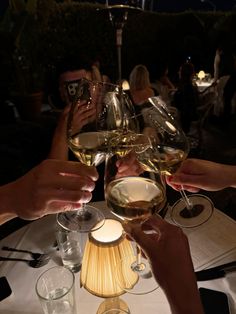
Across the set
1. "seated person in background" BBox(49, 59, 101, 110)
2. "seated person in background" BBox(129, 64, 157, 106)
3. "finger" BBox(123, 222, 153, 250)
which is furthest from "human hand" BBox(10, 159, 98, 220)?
"seated person in background" BBox(129, 64, 157, 106)

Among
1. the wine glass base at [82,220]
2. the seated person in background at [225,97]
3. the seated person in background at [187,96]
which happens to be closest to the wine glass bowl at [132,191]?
the wine glass base at [82,220]

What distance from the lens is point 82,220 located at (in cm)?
86

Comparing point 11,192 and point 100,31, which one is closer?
point 11,192

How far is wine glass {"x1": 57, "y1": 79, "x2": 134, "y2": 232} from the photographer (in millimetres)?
808

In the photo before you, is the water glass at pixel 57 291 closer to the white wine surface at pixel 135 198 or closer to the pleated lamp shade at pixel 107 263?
the pleated lamp shade at pixel 107 263

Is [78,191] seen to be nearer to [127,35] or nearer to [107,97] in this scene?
[107,97]

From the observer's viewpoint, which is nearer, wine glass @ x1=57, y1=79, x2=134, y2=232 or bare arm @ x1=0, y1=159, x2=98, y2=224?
bare arm @ x1=0, y1=159, x2=98, y2=224

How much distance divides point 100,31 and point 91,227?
21.8 feet

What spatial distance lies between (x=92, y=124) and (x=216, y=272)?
53cm

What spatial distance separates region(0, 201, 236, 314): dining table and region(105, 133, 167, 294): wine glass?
3.4 inches

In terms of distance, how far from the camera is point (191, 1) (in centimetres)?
931

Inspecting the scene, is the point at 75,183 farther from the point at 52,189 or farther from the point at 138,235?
the point at 138,235

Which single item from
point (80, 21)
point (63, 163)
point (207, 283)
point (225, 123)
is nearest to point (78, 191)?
point (63, 163)

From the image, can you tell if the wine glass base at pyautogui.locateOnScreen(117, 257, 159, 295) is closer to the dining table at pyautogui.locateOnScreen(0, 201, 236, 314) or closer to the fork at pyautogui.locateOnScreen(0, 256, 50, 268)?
the dining table at pyautogui.locateOnScreen(0, 201, 236, 314)
